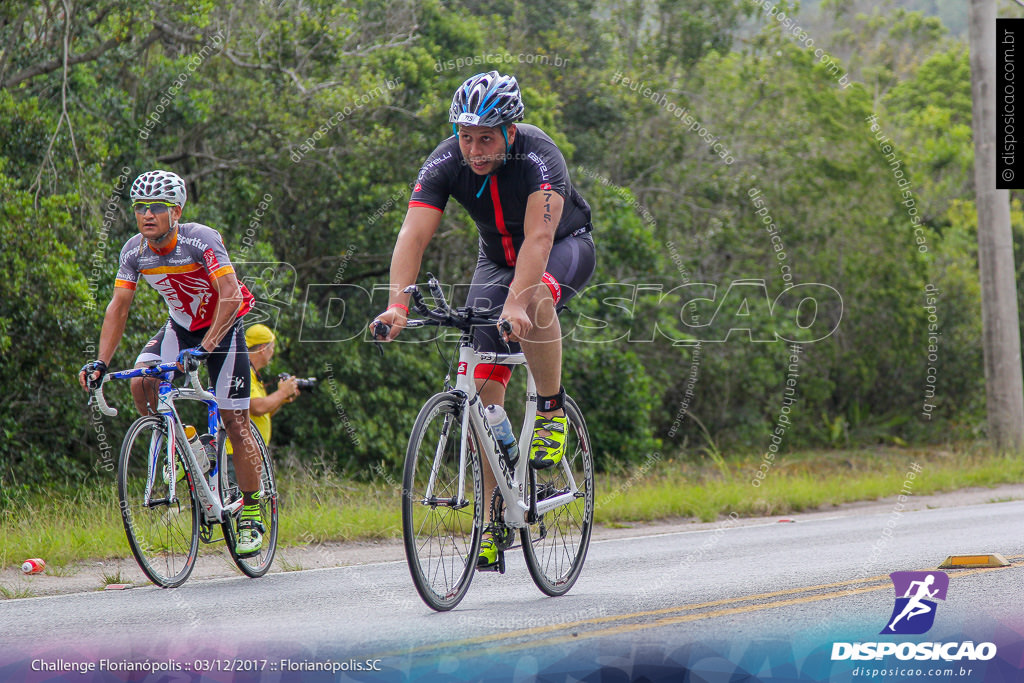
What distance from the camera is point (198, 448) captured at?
242 inches

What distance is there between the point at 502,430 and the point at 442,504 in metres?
0.57

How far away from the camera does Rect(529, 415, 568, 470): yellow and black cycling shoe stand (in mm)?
5211

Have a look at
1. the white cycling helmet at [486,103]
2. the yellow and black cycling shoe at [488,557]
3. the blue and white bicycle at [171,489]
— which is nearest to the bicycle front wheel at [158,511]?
the blue and white bicycle at [171,489]

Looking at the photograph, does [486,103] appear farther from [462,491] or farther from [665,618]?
[665,618]

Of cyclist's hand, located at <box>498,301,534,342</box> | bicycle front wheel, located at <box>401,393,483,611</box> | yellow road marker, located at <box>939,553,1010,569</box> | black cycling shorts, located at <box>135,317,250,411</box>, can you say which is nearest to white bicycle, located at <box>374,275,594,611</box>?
bicycle front wheel, located at <box>401,393,483,611</box>

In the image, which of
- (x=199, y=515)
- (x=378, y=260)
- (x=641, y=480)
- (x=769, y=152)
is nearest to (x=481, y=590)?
(x=199, y=515)

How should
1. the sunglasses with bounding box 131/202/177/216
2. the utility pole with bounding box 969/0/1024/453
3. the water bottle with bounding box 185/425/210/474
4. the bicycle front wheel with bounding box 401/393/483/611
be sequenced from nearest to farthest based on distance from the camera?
the bicycle front wheel with bounding box 401/393/483/611
the sunglasses with bounding box 131/202/177/216
the water bottle with bounding box 185/425/210/474
the utility pole with bounding box 969/0/1024/453

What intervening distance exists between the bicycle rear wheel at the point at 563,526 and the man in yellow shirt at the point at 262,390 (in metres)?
2.48

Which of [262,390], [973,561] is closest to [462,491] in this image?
[973,561]

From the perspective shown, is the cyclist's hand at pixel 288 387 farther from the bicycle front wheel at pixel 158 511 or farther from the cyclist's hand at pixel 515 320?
the cyclist's hand at pixel 515 320

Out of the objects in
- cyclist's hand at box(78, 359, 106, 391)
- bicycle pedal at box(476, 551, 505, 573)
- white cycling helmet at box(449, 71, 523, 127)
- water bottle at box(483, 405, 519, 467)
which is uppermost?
white cycling helmet at box(449, 71, 523, 127)

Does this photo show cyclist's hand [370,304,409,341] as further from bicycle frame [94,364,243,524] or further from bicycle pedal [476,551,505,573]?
bicycle frame [94,364,243,524]

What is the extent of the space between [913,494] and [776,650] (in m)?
9.33

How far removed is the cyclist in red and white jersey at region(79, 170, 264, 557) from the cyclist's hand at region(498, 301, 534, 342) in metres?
2.12
